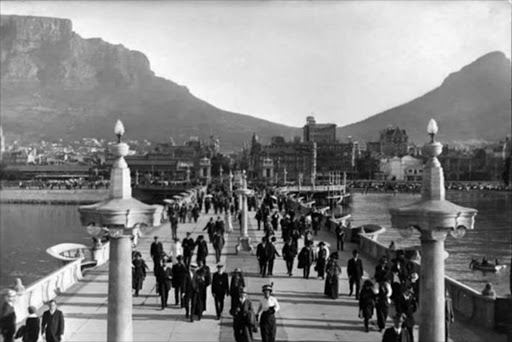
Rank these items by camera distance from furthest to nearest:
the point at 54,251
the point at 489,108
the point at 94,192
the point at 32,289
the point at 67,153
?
the point at 67,153, the point at 489,108, the point at 94,192, the point at 54,251, the point at 32,289

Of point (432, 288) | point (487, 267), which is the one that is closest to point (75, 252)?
point (432, 288)

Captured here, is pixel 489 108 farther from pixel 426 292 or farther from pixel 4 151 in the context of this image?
pixel 426 292

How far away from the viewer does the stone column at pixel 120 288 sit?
24.9 ft

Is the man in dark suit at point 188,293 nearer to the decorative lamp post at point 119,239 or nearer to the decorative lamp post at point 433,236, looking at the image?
the decorative lamp post at point 119,239

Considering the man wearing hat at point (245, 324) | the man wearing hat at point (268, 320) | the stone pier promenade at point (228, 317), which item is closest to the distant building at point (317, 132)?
the stone pier promenade at point (228, 317)

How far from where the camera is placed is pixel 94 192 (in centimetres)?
11806

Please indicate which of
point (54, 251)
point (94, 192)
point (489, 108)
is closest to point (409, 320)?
point (54, 251)

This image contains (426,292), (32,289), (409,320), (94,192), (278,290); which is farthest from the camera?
(94,192)

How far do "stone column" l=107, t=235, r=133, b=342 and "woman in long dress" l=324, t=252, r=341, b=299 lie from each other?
261 inches

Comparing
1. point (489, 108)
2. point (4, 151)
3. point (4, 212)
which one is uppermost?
point (489, 108)

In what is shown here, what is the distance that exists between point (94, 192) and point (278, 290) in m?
108

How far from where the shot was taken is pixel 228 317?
1224 cm

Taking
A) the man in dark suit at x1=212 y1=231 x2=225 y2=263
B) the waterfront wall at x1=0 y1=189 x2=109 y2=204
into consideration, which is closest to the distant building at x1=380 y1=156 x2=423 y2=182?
the waterfront wall at x1=0 y1=189 x2=109 y2=204

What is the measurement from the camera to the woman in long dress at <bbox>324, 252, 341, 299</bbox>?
13484 mm
